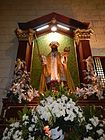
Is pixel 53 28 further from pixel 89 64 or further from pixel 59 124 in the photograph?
pixel 59 124

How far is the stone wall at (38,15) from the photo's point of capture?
17.8 feet

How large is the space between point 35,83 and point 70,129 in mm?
2167

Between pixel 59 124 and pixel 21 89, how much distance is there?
173 cm

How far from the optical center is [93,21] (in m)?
6.10

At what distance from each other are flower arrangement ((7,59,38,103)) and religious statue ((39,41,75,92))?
0.27 metres

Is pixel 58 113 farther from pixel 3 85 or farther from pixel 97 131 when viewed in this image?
pixel 3 85

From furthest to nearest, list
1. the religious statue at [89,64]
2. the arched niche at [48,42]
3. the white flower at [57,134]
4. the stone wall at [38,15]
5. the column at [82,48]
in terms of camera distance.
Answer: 1. the stone wall at [38,15]
2. the arched niche at [48,42]
3. the column at [82,48]
4. the religious statue at [89,64]
5. the white flower at [57,134]

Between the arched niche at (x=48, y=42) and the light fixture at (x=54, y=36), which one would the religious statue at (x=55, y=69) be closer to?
the arched niche at (x=48, y=42)

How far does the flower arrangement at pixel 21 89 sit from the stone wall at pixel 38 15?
833mm

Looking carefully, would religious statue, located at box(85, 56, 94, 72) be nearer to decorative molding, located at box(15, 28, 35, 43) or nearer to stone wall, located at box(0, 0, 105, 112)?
stone wall, located at box(0, 0, 105, 112)

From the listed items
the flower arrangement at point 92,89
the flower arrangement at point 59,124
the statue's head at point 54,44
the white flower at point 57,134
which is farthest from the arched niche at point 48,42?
the white flower at point 57,134

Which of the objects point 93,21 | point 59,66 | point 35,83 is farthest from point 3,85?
point 93,21

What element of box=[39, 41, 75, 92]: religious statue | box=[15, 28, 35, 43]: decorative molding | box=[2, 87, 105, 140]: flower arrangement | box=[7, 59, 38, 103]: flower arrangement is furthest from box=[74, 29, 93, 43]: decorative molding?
box=[2, 87, 105, 140]: flower arrangement

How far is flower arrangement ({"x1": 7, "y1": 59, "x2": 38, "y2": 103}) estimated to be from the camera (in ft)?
12.8
